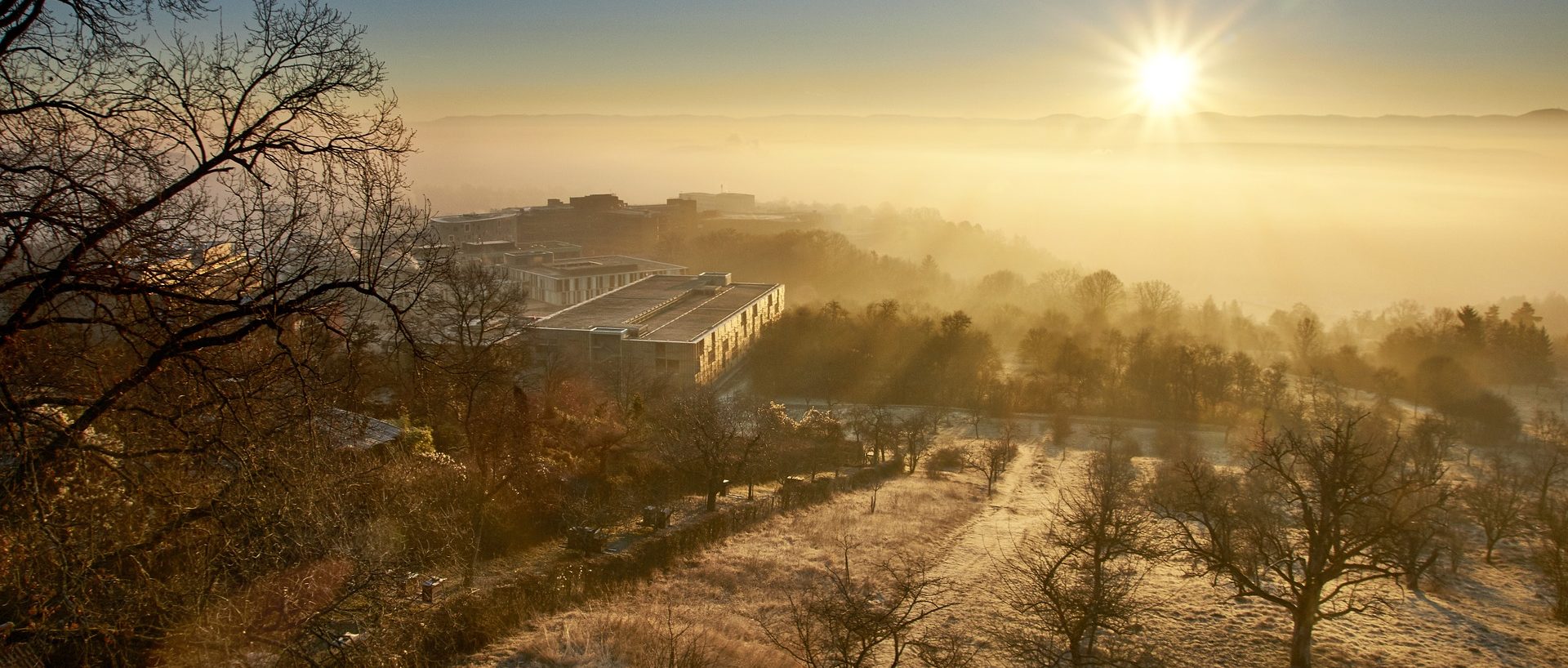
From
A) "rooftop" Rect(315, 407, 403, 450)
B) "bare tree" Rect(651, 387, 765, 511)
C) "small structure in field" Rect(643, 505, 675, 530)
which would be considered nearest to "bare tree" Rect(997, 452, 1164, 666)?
"small structure in field" Rect(643, 505, 675, 530)

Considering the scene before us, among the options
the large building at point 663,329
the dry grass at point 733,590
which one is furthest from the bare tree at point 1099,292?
the dry grass at point 733,590

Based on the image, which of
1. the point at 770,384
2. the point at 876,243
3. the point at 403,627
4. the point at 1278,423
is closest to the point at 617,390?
the point at 770,384

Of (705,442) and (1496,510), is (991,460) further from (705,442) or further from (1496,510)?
(1496,510)

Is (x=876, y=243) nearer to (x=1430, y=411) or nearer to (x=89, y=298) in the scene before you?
(x=1430, y=411)

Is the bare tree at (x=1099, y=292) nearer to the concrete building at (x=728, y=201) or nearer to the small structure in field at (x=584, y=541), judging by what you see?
the small structure in field at (x=584, y=541)

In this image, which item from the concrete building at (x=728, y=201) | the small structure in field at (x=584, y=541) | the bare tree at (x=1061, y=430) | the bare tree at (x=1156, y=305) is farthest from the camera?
the concrete building at (x=728, y=201)

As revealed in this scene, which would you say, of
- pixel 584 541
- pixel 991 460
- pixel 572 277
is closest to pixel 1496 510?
pixel 991 460

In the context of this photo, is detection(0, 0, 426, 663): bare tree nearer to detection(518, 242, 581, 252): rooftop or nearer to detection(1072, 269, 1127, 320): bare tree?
detection(1072, 269, 1127, 320): bare tree
